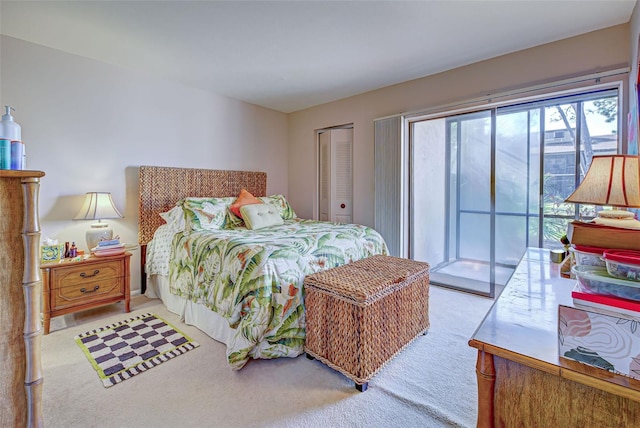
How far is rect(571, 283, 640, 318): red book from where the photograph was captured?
2.11 ft

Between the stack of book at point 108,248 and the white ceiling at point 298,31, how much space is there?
1802 millimetres

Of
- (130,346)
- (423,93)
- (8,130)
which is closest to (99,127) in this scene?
(8,130)

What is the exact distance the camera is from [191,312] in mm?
2469

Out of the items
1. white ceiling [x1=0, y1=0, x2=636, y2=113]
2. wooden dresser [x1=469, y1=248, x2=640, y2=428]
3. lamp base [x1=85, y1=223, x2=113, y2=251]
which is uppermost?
white ceiling [x1=0, y1=0, x2=636, y2=113]

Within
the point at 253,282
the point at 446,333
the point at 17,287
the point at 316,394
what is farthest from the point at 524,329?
the point at 17,287

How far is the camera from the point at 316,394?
1.63m

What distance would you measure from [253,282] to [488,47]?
298 cm

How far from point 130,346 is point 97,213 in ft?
4.25

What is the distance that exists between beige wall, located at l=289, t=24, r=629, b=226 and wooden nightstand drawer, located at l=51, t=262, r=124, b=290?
272cm

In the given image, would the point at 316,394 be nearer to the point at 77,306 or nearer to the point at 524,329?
the point at 524,329

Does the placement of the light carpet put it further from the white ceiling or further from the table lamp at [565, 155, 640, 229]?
the white ceiling

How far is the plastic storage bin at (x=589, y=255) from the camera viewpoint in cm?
88

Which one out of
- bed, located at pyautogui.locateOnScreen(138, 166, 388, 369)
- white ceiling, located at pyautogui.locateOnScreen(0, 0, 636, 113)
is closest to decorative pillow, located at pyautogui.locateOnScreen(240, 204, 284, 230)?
bed, located at pyautogui.locateOnScreen(138, 166, 388, 369)

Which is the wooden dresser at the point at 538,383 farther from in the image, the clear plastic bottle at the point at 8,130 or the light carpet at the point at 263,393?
the clear plastic bottle at the point at 8,130
